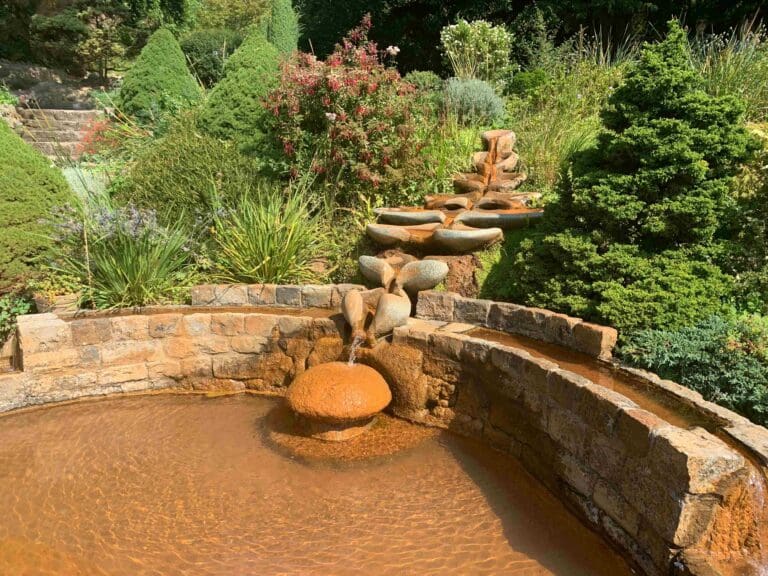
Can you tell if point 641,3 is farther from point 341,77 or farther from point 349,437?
point 349,437

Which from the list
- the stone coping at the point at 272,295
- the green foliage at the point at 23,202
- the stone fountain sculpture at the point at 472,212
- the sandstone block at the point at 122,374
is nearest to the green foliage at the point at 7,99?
the green foliage at the point at 23,202

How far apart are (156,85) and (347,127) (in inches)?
232

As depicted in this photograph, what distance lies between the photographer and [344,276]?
5.95 metres

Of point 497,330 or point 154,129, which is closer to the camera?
point 497,330

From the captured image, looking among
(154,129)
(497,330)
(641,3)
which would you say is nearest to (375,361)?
(497,330)

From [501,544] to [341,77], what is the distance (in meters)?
5.44

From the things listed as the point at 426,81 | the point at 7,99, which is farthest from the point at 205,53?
the point at 426,81

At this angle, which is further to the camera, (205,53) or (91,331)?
(205,53)

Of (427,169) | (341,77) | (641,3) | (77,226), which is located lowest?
(77,226)

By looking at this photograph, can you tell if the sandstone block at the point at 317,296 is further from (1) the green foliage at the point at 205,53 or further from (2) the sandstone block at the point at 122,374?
(1) the green foliage at the point at 205,53

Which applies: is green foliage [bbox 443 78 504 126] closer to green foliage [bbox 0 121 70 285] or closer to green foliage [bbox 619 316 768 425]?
green foliage [bbox 0 121 70 285]

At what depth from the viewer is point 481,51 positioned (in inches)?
441

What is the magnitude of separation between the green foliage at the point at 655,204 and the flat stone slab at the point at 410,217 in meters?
1.69

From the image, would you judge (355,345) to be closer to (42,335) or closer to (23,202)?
(42,335)
